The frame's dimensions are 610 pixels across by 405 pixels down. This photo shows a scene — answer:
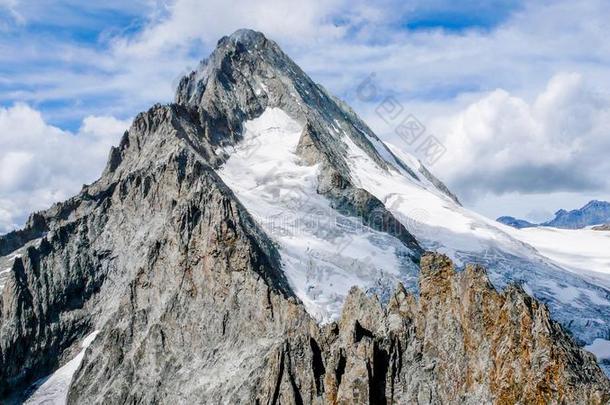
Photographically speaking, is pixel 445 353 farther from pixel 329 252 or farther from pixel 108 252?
pixel 108 252

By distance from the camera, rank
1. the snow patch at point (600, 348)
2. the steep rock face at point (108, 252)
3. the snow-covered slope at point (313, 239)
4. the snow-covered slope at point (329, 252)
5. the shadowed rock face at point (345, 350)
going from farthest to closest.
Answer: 1. the snow patch at point (600, 348)
2. the snow-covered slope at point (329, 252)
3. the snow-covered slope at point (313, 239)
4. the steep rock face at point (108, 252)
5. the shadowed rock face at point (345, 350)

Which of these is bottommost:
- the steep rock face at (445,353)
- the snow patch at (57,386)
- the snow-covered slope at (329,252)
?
the snow patch at (57,386)

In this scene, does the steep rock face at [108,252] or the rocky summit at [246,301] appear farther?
the steep rock face at [108,252]

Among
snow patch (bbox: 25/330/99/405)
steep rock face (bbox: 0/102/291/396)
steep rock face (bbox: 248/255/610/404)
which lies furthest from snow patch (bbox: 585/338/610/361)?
snow patch (bbox: 25/330/99/405)

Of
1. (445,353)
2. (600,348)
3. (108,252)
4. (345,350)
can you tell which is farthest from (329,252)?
(445,353)

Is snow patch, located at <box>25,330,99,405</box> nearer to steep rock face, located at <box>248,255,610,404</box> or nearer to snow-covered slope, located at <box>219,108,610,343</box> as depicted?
snow-covered slope, located at <box>219,108,610,343</box>

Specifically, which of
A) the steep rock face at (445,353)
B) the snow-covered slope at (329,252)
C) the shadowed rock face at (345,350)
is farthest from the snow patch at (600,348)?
the steep rock face at (445,353)

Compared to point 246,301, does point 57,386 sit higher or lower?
lower

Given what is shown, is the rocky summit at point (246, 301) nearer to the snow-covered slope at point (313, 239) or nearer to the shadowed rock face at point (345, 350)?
the shadowed rock face at point (345, 350)

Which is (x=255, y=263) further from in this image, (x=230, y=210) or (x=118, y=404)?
(x=118, y=404)
